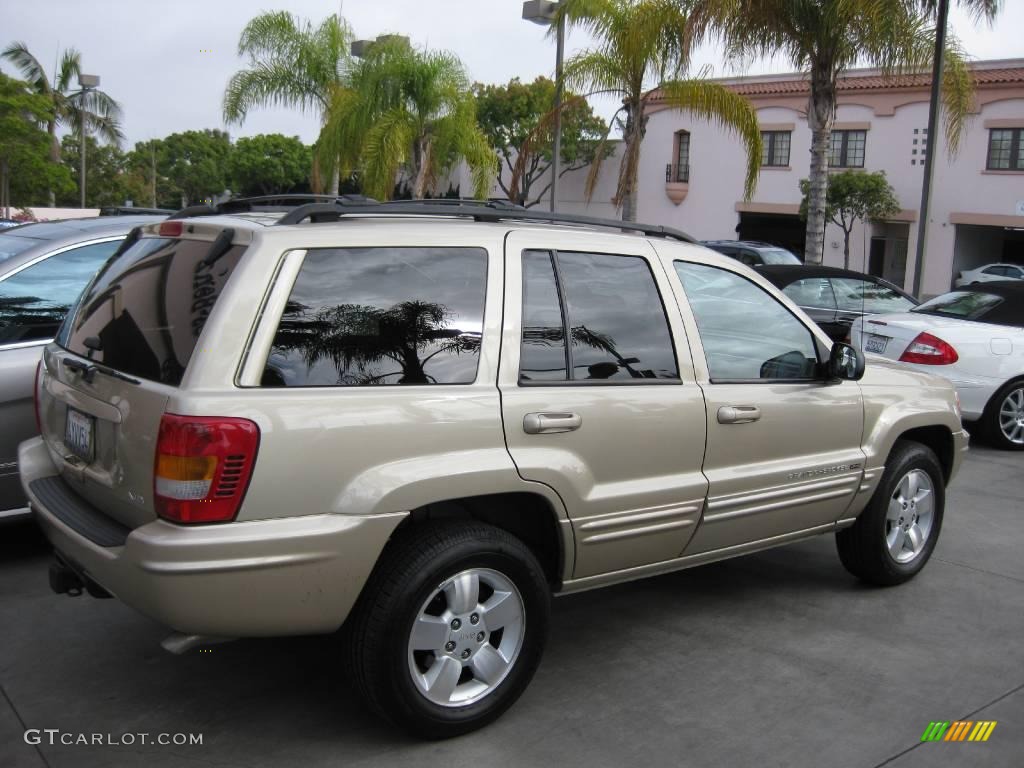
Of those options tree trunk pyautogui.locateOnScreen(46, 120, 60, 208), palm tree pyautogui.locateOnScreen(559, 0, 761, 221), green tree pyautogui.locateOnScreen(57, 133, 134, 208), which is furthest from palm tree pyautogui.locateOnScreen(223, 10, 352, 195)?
green tree pyautogui.locateOnScreen(57, 133, 134, 208)

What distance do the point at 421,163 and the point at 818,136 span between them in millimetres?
8739

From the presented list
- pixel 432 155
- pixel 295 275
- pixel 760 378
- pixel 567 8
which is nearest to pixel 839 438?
pixel 760 378

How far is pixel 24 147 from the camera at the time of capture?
40969mm

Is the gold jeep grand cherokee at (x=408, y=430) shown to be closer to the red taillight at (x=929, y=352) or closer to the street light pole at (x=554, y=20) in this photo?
the red taillight at (x=929, y=352)

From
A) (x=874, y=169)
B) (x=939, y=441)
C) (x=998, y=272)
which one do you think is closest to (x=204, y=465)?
(x=939, y=441)

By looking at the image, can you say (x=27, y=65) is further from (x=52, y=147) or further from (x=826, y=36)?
(x=826, y=36)

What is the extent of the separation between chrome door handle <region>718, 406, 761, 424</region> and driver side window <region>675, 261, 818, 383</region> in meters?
0.13

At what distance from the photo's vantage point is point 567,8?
58.3ft

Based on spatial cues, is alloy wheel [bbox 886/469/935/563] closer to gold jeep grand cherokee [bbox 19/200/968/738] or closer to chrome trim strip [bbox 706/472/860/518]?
chrome trim strip [bbox 706/472/860/518]

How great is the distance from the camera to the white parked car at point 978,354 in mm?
8883

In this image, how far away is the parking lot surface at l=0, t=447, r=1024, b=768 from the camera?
3.50m

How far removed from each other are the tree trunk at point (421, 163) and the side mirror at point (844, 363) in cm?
1822

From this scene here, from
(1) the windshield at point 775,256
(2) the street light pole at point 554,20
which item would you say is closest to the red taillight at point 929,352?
(2) the street light pole at point 554,20

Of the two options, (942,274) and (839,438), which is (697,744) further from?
(942,274)
